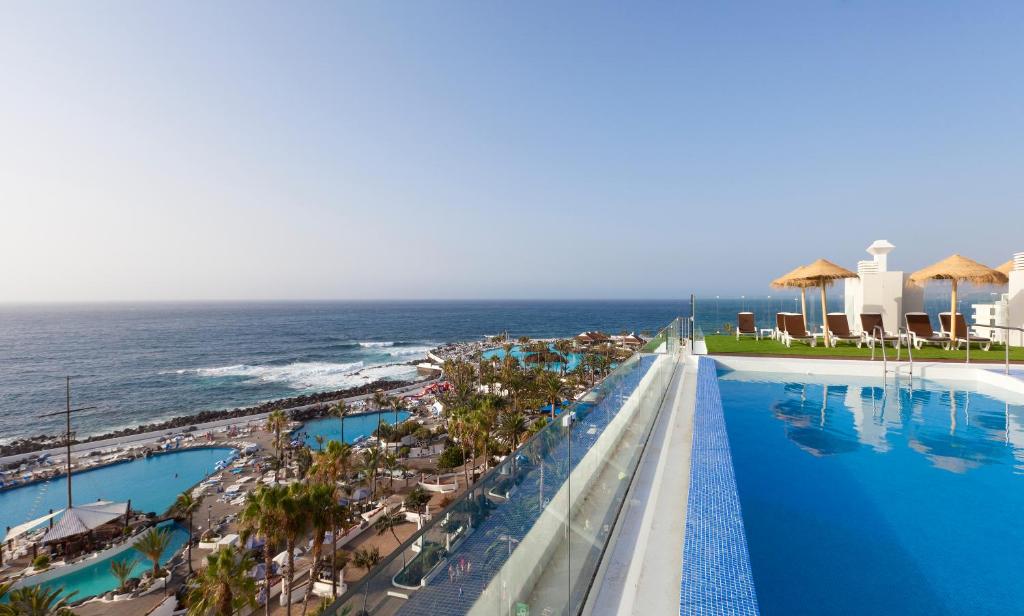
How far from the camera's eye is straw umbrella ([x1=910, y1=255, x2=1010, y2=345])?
1402 cm

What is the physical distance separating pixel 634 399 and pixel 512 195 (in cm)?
3214

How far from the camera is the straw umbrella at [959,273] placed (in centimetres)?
1402

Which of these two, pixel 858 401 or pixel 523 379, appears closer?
pixel 858 401

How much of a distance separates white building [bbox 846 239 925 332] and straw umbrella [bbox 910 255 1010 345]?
219 centimetres

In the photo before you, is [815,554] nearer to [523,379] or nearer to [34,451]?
[523,379]

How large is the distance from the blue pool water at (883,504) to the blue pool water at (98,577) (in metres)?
20.4

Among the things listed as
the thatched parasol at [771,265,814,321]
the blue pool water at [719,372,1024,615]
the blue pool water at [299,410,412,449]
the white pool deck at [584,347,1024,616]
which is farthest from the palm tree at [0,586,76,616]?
the thatched parasol at [771,265,814,321]

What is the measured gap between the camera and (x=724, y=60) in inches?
639

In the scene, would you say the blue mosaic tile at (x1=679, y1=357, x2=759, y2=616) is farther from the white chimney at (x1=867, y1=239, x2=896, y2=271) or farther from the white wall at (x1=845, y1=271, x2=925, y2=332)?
the white chimney at (x1=867, y1=239, x2=896, y2=271)

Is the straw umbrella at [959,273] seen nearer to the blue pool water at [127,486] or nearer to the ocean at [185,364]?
the blue pool water at [127,486]

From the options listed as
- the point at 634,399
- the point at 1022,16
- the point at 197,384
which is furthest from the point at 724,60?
the point at 197,384

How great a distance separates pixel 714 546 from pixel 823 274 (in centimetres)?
1594

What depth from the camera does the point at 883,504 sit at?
17.5 feet

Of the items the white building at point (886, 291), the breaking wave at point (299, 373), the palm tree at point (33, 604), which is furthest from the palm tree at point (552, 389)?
the breaking wave at point (299, 373)
